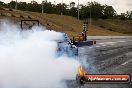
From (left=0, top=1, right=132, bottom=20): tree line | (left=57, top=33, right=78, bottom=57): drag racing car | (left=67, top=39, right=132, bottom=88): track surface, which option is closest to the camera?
(left=67, top=39, right=132, bottom=88): track surface

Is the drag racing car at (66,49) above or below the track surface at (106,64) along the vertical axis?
above

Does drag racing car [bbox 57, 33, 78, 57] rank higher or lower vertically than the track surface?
higher

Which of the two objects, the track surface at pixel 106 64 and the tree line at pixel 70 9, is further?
the tree line at pixel 70 9

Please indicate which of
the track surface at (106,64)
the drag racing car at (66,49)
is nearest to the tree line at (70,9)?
the track surface at (106,64)

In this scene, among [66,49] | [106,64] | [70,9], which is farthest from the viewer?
[70,9]

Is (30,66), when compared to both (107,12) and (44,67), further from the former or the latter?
(107,12)

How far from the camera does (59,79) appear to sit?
11.3 metres

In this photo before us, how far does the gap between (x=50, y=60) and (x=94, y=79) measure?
2.79 meters

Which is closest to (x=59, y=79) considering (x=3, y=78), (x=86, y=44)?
(x=3, y=78)

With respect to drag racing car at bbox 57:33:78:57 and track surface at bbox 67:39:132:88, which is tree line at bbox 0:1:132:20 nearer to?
track surface at bbox 67:39:132:88

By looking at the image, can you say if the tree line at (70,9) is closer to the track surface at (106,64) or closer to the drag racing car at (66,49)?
the track surface at (106,64)

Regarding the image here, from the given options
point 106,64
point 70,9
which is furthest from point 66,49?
point 70,9

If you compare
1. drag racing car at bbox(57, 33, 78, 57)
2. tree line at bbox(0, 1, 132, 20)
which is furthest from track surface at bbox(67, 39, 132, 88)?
tree line at bbox(0, 1, 132, 20)

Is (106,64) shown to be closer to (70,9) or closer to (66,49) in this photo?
(66,49)
